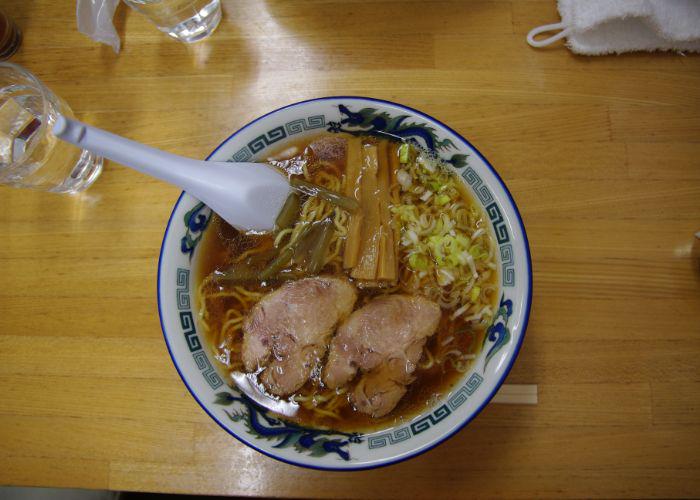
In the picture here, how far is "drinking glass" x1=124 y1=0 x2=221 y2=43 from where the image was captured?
1.63 metres

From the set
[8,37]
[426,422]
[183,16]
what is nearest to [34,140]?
[8,37]

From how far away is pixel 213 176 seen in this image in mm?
1275

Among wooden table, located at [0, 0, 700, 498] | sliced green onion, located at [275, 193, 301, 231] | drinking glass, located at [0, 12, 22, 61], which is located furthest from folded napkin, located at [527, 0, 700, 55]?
drinking glass, located at [0, 12, 22, 61]

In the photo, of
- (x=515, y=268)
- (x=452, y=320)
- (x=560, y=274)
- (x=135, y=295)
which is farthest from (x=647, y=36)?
(x=135, y=295)

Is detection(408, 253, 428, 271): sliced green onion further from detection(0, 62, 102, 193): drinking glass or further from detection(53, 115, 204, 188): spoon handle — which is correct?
detection(0, 62, 102, 193): drinking glass

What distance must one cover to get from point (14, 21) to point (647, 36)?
2.31m

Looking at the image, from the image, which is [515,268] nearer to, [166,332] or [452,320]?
[452,320]

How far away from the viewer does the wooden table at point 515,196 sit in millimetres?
1451

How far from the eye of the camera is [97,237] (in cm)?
167

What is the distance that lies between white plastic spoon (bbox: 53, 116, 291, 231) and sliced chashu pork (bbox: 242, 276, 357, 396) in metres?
0.27

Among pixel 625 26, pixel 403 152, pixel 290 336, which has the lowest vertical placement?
pixel 290 336

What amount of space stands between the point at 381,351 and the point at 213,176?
2.20 feet

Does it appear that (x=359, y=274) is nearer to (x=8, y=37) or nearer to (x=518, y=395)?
(x=518, y=395)

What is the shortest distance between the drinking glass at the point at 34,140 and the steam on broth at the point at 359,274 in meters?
0.63
